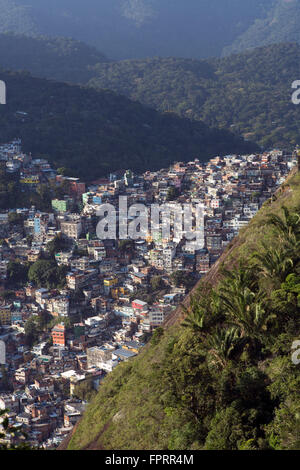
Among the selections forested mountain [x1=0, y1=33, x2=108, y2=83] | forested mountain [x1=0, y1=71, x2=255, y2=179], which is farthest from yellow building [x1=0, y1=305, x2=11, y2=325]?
forested mountain [x1=0, y1=33, x2=108, y2=83]

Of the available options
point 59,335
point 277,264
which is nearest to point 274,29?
point 59,335

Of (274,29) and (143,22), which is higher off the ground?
(143,22)

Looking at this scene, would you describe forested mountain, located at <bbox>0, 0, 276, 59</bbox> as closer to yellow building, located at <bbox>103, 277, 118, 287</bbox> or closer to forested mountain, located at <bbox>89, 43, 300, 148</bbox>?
forested mountain, located at <bbox>89, 43, 300, 148</bbox>

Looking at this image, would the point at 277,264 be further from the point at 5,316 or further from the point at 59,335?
the point at 5,316

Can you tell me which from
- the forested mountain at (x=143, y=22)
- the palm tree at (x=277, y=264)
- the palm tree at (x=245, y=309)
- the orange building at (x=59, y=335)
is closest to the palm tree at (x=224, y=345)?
the palm tree at (x=245, y=309)

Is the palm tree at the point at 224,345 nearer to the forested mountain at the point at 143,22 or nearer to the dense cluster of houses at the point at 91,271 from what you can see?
the dense cluster of houses at the point at 91,271

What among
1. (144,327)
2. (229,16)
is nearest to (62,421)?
(144,327)
